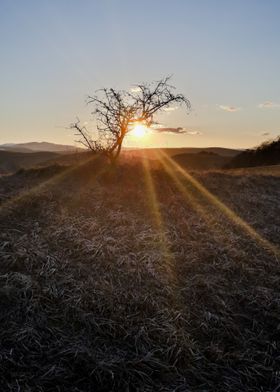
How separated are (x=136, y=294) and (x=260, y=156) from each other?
27.0 m

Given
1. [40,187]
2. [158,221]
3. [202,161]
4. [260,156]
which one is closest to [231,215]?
[158,221]

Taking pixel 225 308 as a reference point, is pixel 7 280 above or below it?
above

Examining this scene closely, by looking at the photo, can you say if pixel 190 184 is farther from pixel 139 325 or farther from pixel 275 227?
pixel 139 325

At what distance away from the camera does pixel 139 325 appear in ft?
14.2

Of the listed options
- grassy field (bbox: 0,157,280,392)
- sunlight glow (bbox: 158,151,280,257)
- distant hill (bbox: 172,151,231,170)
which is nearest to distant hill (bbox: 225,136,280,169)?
distant hill (bbox: 172,151,231,170)

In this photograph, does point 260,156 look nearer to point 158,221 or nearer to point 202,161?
point 202,161

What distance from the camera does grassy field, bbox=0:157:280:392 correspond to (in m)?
3.66

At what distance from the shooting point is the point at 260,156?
29750mm

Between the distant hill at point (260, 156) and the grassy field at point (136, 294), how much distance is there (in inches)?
794

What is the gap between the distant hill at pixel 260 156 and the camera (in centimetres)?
2839

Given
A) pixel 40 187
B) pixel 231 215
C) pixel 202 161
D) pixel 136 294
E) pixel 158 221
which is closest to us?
pixel 136 294

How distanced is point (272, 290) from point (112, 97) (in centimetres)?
934

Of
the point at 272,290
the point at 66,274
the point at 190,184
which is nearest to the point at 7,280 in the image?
the point at 66,274

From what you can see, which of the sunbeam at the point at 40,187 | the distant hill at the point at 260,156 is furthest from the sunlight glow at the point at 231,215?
the distant hill at the point at 260,156
